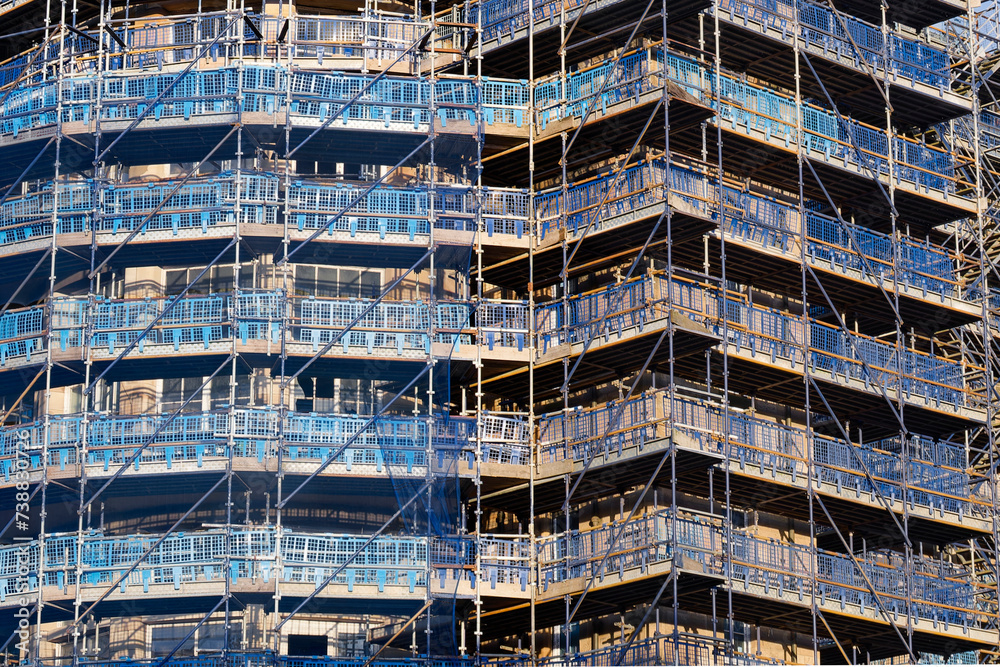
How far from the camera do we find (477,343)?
2271 inches

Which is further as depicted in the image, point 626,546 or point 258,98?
point 258,98

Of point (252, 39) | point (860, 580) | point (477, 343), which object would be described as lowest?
point (860, 580)

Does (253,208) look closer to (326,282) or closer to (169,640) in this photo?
(326,282)

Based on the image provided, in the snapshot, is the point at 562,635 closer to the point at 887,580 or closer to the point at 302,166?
the point at 887,580

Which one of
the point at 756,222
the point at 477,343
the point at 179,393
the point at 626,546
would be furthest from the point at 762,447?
the point at 179,393

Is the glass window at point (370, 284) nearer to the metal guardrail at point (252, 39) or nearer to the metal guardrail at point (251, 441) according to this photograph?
the metal guardrail at point (251, 441)

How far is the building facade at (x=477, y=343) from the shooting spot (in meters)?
55.0

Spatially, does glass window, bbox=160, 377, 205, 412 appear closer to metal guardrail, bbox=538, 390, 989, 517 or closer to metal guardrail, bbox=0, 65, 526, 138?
metal guardrail, bbox=0, 65, 526, 138

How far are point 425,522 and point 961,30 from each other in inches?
1011

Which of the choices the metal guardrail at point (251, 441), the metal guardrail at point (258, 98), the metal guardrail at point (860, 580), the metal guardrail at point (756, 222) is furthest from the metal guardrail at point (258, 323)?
the metal guardrail at point (860, 580)

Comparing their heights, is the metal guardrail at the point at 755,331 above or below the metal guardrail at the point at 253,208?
below

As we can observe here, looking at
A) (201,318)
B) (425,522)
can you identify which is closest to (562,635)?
(425,522)

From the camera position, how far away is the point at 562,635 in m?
56.6

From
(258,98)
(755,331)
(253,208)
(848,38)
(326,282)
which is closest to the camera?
(755,331)
